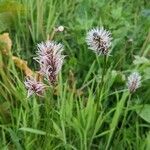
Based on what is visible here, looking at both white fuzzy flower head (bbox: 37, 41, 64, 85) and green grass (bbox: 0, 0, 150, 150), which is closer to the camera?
white fuzzy flower head (bbox: 37, 41, 64, 85)

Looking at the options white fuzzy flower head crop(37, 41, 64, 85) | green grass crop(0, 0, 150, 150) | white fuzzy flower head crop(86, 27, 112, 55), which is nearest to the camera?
white fuzzy flower head crop(37, 41, 64, 85)

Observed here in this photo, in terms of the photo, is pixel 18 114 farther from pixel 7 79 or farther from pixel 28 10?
pixel 28 10

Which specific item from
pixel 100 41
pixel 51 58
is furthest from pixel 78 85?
pixel 51 58

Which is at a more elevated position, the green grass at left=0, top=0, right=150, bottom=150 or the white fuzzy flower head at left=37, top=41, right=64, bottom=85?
the white fuzzy flower head at left=37, top=41, right=64, bottom=85

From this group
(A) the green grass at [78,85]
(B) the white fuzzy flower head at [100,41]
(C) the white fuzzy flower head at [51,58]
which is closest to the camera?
(C) the white fuzzy flower head at [51,58]

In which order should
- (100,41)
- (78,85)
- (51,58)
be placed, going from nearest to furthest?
(51,58)
(100,41)
(78,85)

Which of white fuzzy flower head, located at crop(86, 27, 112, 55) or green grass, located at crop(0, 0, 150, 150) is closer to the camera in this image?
white fuzzy flower head, located at crop(86, 27, 112, 55)

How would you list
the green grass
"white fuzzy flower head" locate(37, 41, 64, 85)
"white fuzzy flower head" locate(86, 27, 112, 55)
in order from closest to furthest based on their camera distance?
"white fuzzy flower head" locate(37, 41, 64, 85) → "white fuzzy flower head" locate(86, 27, 112, 55) → the green grass

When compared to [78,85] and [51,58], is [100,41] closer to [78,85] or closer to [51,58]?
[51,58]
